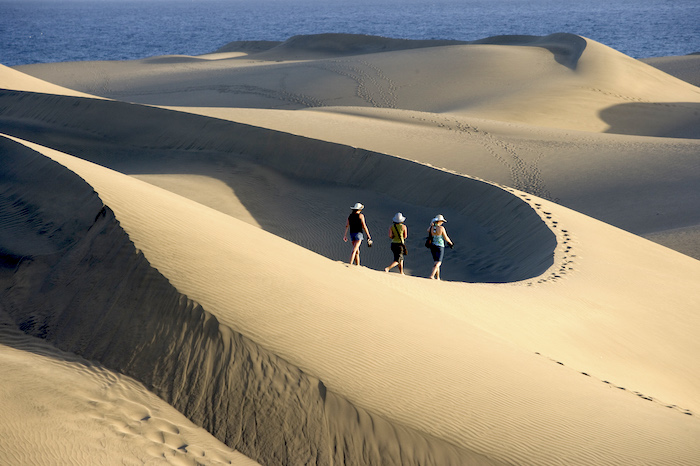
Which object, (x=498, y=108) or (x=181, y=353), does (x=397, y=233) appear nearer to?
(x=181, y=353)

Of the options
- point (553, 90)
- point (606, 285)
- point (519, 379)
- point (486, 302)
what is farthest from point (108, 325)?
point (553, 90)

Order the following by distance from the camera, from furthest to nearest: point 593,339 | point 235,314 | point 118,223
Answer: point 593,339, point 118,223, point 235,314

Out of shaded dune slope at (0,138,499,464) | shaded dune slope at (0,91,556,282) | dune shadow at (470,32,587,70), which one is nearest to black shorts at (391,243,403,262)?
shaded dune slope at (0,91,556,282)

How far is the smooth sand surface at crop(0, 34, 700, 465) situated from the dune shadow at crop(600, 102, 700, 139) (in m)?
8.74

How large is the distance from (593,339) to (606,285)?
2071 mm

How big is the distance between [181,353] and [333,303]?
4.73 ft

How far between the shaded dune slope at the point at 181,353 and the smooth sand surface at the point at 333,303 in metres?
0.02

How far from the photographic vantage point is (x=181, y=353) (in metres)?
4.95

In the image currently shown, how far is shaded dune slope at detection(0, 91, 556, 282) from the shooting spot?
12.0 metres

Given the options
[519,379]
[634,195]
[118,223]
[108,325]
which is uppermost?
[118,223]

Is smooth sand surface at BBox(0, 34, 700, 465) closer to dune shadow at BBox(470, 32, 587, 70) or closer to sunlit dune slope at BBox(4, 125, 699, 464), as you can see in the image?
sunlit dune slope at BBox(4, 125, 699, 464)

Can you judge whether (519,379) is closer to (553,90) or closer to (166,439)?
(166,439)

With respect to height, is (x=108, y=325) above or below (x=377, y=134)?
above

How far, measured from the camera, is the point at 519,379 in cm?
539
